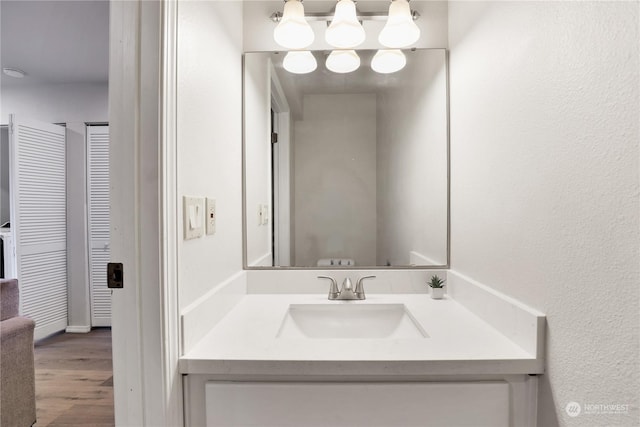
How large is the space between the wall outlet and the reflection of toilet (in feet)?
1.86

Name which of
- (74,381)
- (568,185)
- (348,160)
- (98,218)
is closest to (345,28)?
(348,160)

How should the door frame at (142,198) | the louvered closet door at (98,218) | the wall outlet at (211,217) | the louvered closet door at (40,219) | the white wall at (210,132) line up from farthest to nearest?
the louvered closet door at (98,218) < the louvered closet door at (40,219) < the wall outlet at (211,217) < the white wall at (210,132) < the door frame at (142,198)

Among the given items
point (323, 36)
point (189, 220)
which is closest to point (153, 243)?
point (189, 220)

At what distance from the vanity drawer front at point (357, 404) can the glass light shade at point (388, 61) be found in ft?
4.03

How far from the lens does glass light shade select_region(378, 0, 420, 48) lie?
4.43 feet

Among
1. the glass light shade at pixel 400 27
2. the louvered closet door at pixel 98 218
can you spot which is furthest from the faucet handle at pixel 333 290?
the louvered closet door at pixel 98 218

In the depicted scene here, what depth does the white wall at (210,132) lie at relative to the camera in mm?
856

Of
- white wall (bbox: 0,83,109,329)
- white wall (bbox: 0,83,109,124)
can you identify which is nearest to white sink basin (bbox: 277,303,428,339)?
white wall (bbox: 0,83,109,329)

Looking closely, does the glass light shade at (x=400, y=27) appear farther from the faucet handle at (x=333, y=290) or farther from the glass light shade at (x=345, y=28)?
the faucet handle at (x=333, y=290)

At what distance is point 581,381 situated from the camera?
666 millimetres

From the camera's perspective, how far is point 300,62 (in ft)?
4.82

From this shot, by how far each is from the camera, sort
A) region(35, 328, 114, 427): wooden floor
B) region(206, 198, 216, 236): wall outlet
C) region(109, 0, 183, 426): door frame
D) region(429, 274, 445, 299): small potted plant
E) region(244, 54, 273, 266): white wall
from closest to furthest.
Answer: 1. region(109, 0, 183, 426): door frame
2. region(206, 198, 216, 236): wall outlet
3. region(429, 274, 445, 299): small potted plant
4. region(244, 54, 273, 266): white wall
5. region(35, 328, 114, 427): wooden floor

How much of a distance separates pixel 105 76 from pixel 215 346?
10.8ft

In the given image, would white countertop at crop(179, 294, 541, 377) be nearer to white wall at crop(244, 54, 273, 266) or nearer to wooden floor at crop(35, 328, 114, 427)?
white wall at crop(244, 54, 273, 266)
